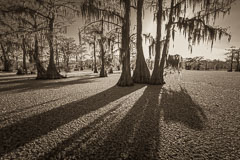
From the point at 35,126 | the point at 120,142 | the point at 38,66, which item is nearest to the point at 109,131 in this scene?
the point at 120,142

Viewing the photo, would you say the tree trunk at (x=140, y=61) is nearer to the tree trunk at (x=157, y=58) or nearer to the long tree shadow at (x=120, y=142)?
the tree trunk at (x=157, y=58)

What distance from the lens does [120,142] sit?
7.38ft

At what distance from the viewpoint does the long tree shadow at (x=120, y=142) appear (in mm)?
1923

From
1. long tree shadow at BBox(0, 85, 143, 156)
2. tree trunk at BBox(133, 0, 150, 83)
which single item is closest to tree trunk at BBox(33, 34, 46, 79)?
tree trunk at BBox(133, 0, 150, 83)

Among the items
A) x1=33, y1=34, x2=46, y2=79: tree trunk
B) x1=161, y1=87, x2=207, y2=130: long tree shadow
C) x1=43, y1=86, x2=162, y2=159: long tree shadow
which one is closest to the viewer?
x1=43, y1=86, x2=162, y2=159: long tree shadow

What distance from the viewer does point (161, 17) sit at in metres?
9.25

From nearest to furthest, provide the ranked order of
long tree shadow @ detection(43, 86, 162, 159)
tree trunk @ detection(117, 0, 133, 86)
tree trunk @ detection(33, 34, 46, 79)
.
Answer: long tree shadow @ detection(43, 86, 162, 159) < tree trunk @ detection(117, 0, 133, 86) < tree trunk @ detection(33, 34, 46, 79)

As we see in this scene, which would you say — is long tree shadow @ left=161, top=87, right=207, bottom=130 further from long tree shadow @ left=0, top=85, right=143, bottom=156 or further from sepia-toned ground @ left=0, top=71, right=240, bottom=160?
long tree shadow @ left=0, top=85, right=143, bottom=156

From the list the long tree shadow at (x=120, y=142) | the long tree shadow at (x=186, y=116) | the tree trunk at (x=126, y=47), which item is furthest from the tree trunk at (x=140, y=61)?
the long tree shadow at (x=120, y=142)

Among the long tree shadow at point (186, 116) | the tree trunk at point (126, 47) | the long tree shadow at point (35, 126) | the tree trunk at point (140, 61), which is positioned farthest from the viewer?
the tree trunk at point (140, 61)

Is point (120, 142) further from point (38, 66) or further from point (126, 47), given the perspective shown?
point (38, 66)

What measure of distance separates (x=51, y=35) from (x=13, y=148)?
11.8 metres

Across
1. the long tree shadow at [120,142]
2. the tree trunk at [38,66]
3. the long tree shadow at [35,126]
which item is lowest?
the long tree shadow at [120,142]

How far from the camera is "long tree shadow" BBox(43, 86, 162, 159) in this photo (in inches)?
75.7
